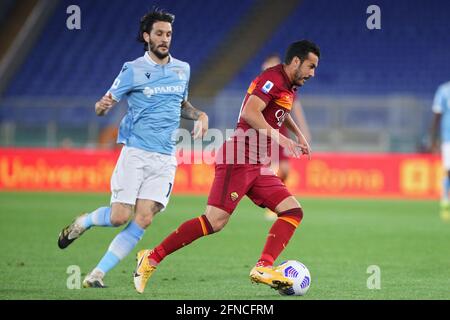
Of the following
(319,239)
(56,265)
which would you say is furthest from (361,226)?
(56,265)

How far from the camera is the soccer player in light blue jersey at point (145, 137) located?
7.71 meters

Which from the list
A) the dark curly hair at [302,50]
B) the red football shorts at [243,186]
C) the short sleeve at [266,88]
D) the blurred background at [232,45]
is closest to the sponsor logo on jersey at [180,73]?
the short sleeve at [266,88]

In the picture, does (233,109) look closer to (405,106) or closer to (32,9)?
(405,106)

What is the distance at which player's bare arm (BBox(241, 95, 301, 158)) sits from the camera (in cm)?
745

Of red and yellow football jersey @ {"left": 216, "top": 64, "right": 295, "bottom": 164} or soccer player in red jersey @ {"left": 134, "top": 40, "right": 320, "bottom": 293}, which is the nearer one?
soccer player in red jersey @ {"left": 134, "top": 40, "right": 320, "bottom": 293}

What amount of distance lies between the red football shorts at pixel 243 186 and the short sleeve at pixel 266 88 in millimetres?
590

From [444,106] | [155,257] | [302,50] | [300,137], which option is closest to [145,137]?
[155,257]

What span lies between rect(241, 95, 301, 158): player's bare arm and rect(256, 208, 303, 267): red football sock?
542 millimetres

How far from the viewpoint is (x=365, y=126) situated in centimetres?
2148

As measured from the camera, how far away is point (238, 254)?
1064cm

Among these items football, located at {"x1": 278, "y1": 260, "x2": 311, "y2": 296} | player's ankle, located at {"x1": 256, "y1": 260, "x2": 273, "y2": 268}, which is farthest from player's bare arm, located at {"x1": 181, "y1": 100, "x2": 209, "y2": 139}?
football, located at {"x1": 278, "y1": 260, "x2": 311, "y2": 296}

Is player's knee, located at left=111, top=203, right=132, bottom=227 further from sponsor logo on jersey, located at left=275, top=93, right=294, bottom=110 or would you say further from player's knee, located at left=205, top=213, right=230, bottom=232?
sponsor logo on jersey, located at left=275, top=93, right=294, bottom=110

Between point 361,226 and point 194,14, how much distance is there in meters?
16.5

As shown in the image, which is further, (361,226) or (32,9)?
(32,9)
